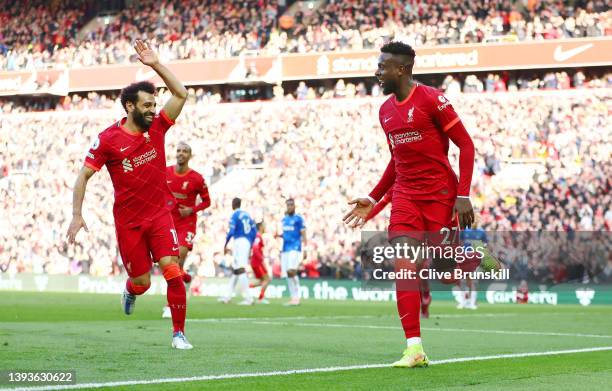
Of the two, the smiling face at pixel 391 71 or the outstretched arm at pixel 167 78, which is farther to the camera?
the outstretched arm at pixel 167 78

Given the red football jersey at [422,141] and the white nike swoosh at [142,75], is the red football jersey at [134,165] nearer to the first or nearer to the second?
the red football jersey at [422,141]

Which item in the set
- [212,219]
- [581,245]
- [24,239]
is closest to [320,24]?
[212,219]

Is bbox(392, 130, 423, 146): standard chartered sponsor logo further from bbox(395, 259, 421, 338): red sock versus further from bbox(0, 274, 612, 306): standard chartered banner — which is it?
bbox(0, 274, 612, 306): standard chartered banner

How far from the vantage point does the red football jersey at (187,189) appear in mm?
17062

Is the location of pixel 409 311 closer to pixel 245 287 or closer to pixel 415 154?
pixel 415 154

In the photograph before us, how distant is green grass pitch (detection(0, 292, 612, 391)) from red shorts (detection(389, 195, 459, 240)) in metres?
1.10

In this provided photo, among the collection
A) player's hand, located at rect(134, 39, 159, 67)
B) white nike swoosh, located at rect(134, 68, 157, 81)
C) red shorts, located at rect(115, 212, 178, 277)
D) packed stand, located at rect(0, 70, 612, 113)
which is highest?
white nike swoosh, located at rect(134, 68, 157, 81)

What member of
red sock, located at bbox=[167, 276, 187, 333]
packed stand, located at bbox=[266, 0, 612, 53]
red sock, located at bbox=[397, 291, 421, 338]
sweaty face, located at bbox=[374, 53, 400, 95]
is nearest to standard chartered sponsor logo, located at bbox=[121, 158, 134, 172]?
red sock, located at bbox=[167, 276, 187, 333]

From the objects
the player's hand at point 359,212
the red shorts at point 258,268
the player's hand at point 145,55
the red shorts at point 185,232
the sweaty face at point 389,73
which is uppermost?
the player's hand at point 145,55

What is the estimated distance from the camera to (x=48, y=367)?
8414 mm

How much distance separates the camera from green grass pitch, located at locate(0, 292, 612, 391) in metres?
7.62

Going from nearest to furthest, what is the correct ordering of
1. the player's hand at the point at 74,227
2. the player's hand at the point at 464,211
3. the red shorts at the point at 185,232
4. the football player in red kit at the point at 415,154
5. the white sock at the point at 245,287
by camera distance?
the player's hand at the point at 464,211
the football player in red kit at the point at 415,154
the player's hand at the point at 74,227
the red shorts at the point at 185,232
the white sock at the point at 245,287

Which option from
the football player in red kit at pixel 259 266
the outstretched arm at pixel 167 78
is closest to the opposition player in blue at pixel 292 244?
the football player in red kit at pixel 259 266

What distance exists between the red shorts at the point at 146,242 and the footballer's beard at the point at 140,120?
87 centimetres
